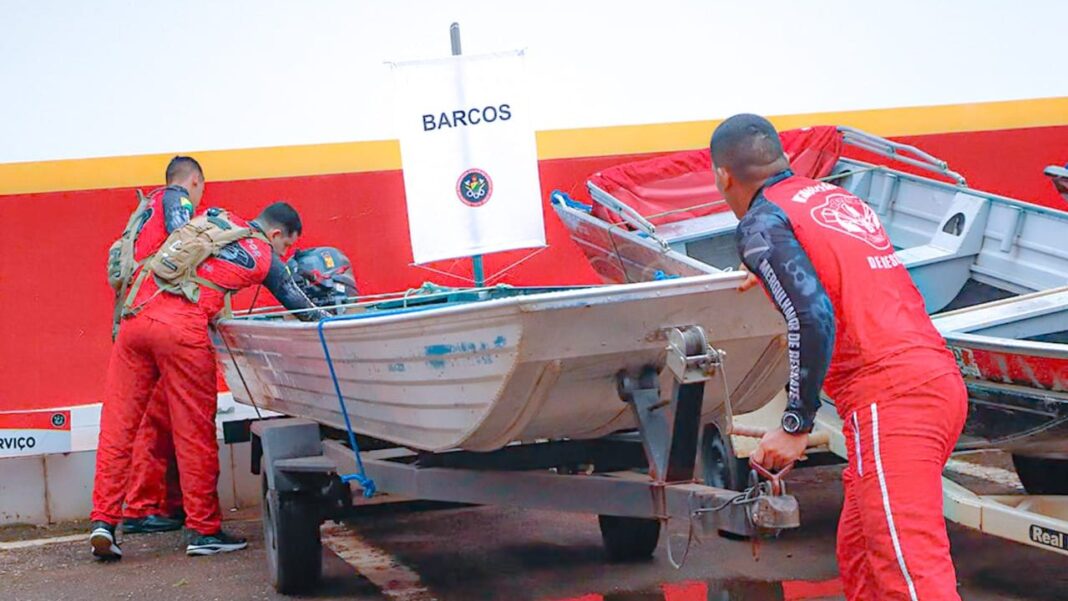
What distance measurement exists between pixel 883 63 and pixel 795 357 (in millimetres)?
6246

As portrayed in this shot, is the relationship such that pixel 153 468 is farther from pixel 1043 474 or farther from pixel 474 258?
pixel 1043 474

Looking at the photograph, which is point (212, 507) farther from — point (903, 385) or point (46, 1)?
point (903, 385)

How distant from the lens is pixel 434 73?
7.54 meters

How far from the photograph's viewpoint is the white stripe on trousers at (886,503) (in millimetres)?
3330

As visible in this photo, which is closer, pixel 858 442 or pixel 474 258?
pixel 858 442

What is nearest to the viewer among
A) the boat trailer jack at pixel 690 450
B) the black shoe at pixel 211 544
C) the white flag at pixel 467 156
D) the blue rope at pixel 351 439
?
the boat trailer jack at pixel 690 450

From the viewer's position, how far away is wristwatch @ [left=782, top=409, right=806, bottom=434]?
3416mm

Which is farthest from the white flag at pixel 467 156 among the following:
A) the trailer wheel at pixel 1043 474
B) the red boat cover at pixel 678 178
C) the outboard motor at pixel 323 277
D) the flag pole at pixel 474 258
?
the trailer wheel at pixel 1043 474

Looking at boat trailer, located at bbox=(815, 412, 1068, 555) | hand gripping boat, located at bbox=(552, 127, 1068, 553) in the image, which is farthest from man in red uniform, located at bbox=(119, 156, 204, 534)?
boat trailer, located at bbox=(815, 412, 1068, 555)

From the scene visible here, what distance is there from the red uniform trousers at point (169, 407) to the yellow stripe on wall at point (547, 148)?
160cm

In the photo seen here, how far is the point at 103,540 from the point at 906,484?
4.22m

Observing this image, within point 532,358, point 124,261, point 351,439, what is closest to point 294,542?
point 351,439

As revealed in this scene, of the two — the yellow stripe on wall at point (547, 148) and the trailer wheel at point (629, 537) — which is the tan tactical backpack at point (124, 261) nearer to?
the yellow stripe on wall at point (547, 148)

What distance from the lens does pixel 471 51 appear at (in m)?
8.40
